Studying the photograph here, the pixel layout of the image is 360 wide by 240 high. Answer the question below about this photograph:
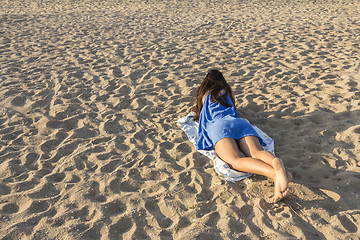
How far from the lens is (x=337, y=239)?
2500mm

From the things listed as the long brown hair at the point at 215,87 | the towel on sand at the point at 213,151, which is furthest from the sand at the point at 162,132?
the long brown hair at the point at 215,87

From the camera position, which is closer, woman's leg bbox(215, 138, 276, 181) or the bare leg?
the bare leg

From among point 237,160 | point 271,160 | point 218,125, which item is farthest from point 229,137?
point 271,160

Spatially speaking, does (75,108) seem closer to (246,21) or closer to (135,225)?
(135,225)

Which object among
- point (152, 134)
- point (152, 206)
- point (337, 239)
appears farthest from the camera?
point (152, 134)

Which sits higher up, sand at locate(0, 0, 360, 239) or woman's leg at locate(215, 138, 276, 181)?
woman's leg at locate(215, 138, 276, 181)

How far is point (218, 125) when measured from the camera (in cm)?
344

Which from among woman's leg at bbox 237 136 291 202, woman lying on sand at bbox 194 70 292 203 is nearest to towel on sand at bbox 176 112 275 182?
woman lying on sand at bbox 194 70 292 203

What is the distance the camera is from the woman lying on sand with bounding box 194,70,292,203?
9.16 ft

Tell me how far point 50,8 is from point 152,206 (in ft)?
37.8

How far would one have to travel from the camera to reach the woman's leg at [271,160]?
267 centimetres

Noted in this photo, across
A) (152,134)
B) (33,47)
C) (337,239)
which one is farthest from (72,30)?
(337,239)

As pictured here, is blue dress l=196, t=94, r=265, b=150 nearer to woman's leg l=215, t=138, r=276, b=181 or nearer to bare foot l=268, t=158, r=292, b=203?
woman's leg l=215, t=138, r=276, b=181

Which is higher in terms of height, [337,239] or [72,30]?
[337,239]
